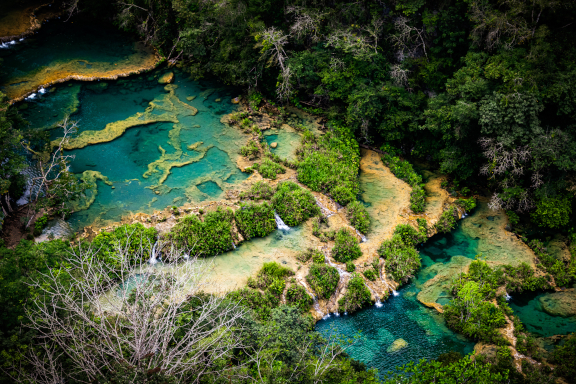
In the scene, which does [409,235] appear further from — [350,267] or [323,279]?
[323,279]

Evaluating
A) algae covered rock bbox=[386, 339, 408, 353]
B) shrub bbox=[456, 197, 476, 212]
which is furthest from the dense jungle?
shrub bbox=[456, 197, 476, 212]

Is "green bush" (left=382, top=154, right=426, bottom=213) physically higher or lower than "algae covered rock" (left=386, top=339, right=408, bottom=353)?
higher

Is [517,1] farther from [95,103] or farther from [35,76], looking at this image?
[35,76]

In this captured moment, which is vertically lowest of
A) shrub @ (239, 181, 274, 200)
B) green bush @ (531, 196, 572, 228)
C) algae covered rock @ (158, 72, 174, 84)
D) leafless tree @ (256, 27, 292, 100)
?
shrub @ (239, 181, 274, 200)

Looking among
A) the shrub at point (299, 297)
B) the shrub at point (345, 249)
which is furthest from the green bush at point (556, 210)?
the shrub at point (299, 297)

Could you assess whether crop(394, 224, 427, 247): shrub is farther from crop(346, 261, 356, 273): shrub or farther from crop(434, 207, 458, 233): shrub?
crop(346, 261, 356, 273): shrub

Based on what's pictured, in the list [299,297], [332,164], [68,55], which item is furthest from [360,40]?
[68,55]
